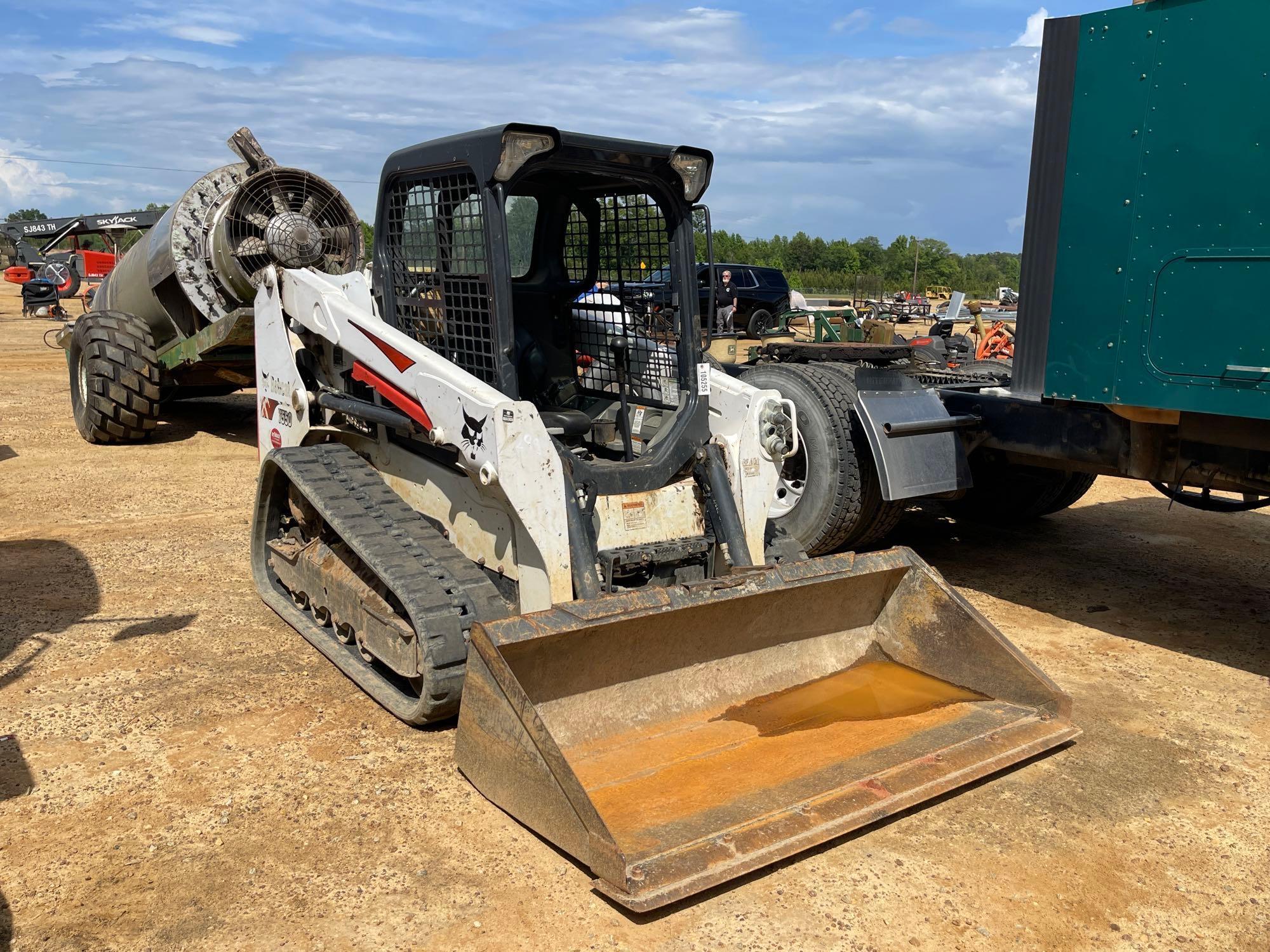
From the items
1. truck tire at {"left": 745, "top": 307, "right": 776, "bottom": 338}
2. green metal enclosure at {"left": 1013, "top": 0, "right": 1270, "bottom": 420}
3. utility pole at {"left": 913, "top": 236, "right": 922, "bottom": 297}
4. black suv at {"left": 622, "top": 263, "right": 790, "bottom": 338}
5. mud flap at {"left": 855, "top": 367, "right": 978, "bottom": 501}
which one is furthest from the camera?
utility pole at {"left": 913, "top": 236, "right": 922, "bottom": 297}

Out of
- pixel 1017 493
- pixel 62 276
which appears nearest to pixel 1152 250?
pixel 1017 493

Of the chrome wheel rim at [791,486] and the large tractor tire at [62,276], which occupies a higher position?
the large tractor tire at [62,276]

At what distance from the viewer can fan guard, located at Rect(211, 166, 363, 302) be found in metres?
8.75

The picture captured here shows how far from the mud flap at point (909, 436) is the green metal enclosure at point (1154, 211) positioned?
26.1 inches

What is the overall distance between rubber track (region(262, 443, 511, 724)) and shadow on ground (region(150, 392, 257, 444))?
19.6ft

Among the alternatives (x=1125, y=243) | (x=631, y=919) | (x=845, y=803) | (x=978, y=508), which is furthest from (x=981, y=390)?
(x=631, y=919)

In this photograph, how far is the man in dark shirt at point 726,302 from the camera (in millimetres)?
20844

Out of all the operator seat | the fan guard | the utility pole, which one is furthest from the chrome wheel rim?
the utility pole

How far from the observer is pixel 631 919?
9.55ft

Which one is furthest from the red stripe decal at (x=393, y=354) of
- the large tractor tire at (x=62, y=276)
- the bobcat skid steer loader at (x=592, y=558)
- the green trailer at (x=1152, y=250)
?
the large tractor tire at (x=62, y=276)

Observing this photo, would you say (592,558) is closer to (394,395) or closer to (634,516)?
(634,516)

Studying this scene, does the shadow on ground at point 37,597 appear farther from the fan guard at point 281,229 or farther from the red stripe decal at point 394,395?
the fan guard at point 281,229

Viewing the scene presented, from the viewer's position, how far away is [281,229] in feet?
28.7

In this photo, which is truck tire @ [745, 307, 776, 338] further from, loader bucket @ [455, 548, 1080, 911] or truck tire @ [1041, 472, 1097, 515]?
loader bucket @ [455, 548, 1080, 911]
